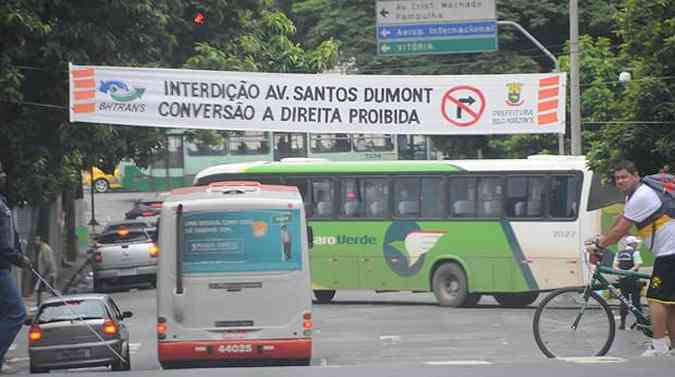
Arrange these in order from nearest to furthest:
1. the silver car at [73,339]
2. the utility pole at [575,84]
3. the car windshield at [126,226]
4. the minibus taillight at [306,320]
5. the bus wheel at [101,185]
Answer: the minibus taillight at [306,320], the silver car at [73,339], the utility pole at [575,84], the car windshield at [126,226], the bus wheel at [101,185]

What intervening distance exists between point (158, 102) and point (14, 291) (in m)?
13.0

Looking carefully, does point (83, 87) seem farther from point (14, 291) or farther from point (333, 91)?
point (14, 291)

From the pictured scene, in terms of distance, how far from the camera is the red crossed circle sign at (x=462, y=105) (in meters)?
22.8

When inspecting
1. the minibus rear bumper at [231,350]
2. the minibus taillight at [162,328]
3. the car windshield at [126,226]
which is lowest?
the minibus rear bumper at [231,350]

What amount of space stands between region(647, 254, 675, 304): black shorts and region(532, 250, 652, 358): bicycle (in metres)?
0.73

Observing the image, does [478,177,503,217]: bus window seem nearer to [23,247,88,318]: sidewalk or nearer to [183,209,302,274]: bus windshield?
[23,247,88,318]: sidewalk

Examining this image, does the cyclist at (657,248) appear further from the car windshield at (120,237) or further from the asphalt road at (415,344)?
the car windshield at (120,237)

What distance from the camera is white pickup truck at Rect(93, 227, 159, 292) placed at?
32719 mm

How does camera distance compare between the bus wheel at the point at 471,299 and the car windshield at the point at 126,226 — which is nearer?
the bus wheel at the point at 471,299

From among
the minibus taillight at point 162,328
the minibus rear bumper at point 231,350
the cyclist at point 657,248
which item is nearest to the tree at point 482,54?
the minibus rear bumper at point 231,350

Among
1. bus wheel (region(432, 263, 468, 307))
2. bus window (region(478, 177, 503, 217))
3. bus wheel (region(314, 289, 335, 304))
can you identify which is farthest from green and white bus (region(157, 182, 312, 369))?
bus wheel (region(314, 289, 335, 304))

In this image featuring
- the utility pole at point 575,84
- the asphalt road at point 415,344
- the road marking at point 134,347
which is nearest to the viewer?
the asphalt road at point 415,344

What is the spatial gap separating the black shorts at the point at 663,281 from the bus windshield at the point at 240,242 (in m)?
5.64

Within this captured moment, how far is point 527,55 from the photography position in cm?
4419
